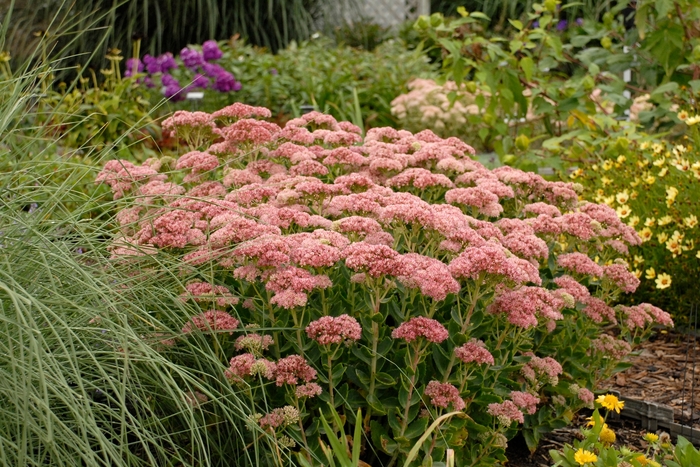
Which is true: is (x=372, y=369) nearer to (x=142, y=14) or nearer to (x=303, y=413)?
(x=303, y=413)

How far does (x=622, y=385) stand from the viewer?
3180mm

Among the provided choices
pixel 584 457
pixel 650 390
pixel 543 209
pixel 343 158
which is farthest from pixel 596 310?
pixel 343 158

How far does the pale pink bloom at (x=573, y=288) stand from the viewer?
2396 mm

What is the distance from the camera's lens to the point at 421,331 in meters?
1.93

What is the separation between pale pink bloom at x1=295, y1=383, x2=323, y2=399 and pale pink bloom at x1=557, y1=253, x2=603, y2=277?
949mm

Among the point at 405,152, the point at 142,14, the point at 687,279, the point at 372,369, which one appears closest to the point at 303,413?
the point at 372,369

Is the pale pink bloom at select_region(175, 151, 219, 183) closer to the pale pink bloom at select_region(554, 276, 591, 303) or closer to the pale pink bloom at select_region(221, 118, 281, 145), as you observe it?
the pale pink bloom at select_region(221, 118, 281, 145)

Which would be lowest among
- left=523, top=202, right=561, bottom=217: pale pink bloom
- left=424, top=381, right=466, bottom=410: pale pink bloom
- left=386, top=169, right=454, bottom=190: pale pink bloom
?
left=424, top=381, right=466, bottom=410: pale pink bloom

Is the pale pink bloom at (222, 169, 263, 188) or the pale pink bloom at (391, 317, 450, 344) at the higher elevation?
the pale pink bloom at (222, 169, 263, 188)

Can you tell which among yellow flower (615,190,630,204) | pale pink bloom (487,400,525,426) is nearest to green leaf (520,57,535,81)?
yellow flower (615,190,630,204)

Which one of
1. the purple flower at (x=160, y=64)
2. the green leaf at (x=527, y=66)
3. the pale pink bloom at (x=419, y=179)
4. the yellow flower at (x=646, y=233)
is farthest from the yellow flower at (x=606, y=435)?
the purple flower at (x=160, y=64)

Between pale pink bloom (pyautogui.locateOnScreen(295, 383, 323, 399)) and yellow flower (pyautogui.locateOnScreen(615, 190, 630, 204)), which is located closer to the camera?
pale pink bloom (pyautogui.locateOnScreen(295, 383, 323, 399))

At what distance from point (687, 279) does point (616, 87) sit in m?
1.62

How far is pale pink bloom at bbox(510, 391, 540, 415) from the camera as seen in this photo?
2.24m
